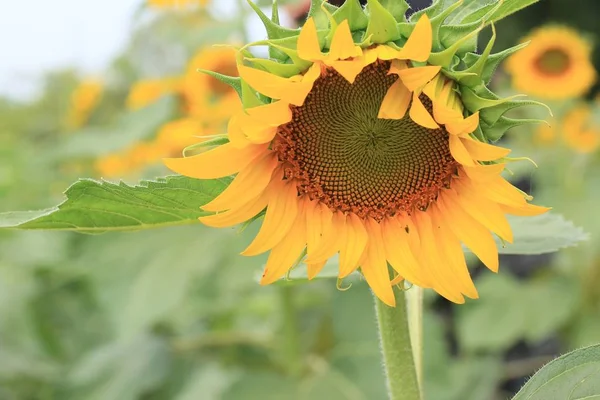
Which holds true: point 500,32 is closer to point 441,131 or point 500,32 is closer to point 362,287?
point 362,287

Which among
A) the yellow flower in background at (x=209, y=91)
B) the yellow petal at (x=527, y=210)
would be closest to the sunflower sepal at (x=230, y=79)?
the yellow petal at (x=527, y=210)

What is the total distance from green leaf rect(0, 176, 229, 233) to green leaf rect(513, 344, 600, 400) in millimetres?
277

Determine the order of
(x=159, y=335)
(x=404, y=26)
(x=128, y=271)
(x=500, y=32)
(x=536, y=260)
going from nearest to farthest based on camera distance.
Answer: (x=404, y=26) → (x=128, y=271) → (x=159, y=335) → (x=536, y=260) → (x=500, y=32)

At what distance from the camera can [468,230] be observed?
0.60 meters

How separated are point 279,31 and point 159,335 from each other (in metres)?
1.25

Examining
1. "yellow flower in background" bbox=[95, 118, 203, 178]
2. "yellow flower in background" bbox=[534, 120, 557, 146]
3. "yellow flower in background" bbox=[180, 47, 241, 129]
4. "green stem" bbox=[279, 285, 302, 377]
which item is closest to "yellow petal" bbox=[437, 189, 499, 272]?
"green stem" bbox=[279, 285, 302, 377]

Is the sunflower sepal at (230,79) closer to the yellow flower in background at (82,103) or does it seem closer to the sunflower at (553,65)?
the sunflower at (553,65)

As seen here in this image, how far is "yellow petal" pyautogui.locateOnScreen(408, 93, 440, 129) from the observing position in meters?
0.56

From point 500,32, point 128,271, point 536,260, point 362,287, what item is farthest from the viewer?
point 500,32

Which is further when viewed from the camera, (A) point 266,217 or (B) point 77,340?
(B) point 77,340

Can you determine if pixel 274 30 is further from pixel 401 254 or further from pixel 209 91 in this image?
pixel 209 91

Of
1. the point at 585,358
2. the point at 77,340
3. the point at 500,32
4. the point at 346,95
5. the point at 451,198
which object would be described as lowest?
the point at 585,358

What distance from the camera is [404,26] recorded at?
1.84 feet

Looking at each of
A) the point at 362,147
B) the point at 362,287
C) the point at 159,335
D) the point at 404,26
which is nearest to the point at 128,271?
the point at 159,335
